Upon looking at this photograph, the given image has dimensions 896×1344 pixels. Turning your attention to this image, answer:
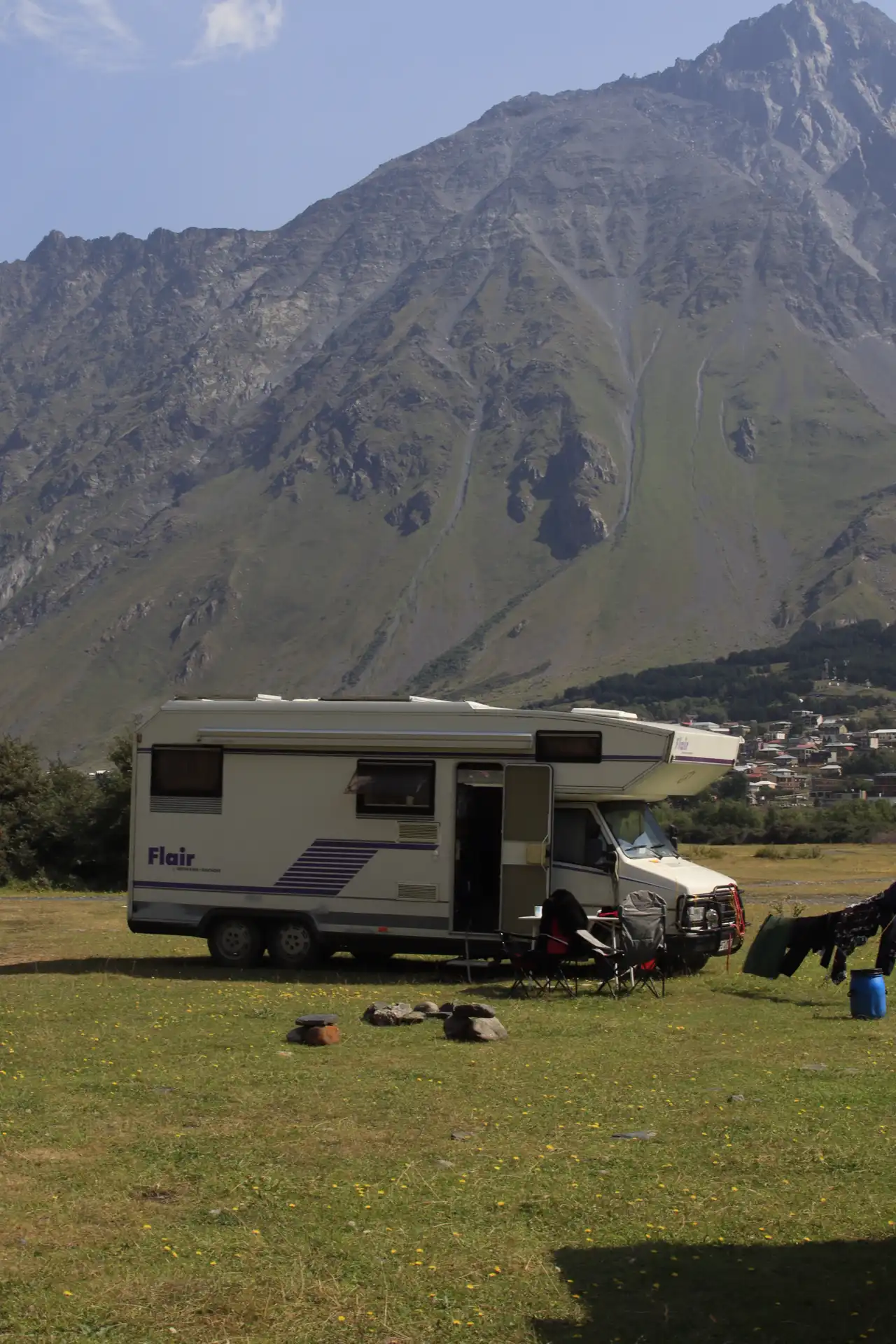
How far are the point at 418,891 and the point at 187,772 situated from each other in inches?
146

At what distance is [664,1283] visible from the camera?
6.60 m

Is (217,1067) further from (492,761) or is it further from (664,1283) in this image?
(492,761)

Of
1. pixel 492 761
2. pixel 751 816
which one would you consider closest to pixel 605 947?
pixel 492 761

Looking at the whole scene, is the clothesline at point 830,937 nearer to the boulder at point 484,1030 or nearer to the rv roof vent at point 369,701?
the boulder at point 484,1030

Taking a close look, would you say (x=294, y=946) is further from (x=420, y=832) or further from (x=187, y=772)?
(x=187, y=772)

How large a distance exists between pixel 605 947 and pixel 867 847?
179 ft

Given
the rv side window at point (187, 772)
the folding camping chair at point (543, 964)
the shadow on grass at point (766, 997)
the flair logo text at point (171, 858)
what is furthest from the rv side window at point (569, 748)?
the flair logo text at point (171, 858)

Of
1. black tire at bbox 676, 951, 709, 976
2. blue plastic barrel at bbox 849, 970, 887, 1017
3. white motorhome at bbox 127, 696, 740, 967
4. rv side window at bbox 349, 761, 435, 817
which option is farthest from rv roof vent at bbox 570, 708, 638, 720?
blue plastic barrel at bbox 849, 970, 887, 1017

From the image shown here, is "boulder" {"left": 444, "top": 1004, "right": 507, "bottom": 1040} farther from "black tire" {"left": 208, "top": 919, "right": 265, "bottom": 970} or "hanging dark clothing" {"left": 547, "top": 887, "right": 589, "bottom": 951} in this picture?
"black tire" {"left": 208, "top": 919, "right": 265, "bottom": 970}

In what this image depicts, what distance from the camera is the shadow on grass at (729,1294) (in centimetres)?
605

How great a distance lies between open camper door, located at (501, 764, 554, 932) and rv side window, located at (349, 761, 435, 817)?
1.05 meters

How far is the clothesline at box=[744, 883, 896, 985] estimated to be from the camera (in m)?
8.09

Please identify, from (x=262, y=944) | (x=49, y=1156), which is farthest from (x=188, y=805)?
(x=49, y=1156)

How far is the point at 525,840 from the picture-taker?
698 inches
